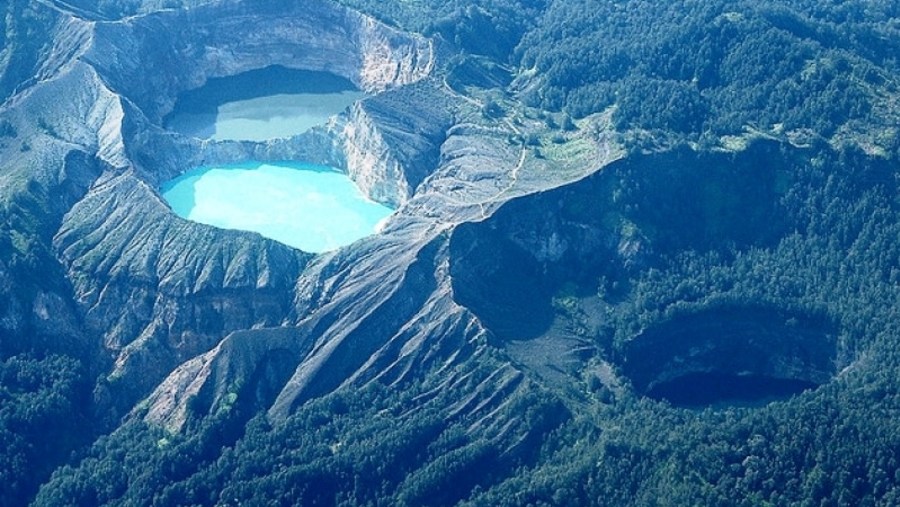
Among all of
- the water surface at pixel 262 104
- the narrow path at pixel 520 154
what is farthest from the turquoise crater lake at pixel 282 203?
the narrow path at pixel 520 154

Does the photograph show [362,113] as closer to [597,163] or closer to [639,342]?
[597,163]

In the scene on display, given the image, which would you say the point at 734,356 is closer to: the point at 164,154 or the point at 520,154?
the point at 520,154

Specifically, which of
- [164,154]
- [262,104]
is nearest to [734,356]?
[164,154]

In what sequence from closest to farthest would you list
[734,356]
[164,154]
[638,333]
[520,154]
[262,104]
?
[638,333] < [734,356] < [520,154] < [164,154] < [262,104]

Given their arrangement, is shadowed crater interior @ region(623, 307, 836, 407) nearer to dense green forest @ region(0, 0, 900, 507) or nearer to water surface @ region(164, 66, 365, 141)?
dense green forest @ region(0, 0, 900, 507)

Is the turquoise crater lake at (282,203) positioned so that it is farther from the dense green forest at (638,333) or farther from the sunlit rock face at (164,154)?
the dense green forest at (638,333)

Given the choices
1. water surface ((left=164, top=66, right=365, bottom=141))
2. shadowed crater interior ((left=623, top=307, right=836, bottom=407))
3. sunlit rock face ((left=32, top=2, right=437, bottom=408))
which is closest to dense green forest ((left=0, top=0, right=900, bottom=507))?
shadowed crater interior ((left=623, top=307, right=836, bottom=407))
